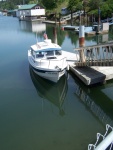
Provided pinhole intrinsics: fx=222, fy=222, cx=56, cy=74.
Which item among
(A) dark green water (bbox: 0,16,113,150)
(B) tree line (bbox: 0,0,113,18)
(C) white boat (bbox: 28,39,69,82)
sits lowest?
(A) dark green water (bbox: 0,16,113,150)

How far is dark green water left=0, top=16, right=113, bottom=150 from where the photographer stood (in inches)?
452

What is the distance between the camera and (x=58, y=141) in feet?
37.3

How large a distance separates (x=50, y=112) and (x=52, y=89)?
383 cm

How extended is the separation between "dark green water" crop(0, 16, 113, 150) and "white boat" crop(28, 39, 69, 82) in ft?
3.81

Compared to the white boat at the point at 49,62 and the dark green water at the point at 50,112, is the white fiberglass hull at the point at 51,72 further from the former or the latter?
the dark green water at the point at 50,112

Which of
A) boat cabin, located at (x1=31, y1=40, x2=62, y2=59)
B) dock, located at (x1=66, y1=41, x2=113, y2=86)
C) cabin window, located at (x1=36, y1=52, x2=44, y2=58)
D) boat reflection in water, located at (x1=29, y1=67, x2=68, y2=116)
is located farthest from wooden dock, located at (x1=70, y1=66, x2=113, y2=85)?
cabin window, located at (x1=36, y1=52, x2=44, y2=58)

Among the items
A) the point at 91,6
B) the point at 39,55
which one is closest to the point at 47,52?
the point at 39,55

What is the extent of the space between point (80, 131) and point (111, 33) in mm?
35804

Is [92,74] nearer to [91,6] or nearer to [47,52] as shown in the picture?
[47,52]

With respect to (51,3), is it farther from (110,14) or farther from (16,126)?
(16,126)

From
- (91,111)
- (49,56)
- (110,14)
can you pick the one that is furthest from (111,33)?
(91,111)

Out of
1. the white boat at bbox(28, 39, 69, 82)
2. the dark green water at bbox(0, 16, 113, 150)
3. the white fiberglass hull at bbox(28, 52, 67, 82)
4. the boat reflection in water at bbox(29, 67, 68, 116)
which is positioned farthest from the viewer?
the white boat at bbox(28, 39, 69, 82)

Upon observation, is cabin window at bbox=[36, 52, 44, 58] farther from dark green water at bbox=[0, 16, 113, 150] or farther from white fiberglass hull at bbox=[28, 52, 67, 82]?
dark green water at bbox=[0, 16, 113, 150]

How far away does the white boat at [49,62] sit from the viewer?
58.6 ft
